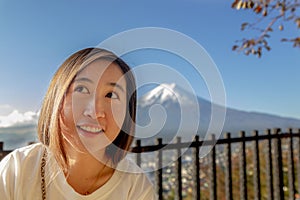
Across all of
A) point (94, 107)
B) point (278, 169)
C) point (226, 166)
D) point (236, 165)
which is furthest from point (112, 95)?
point (236, 165)

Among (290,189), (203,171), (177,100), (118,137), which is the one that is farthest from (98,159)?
(290,189)

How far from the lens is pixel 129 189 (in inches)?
39.5

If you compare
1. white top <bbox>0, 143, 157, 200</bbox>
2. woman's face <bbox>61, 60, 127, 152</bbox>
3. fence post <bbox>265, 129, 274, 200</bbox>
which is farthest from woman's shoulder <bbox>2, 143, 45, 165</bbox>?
fence post <bbox>265, 129, 274, 200</bbox>

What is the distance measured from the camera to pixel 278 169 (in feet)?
14.6

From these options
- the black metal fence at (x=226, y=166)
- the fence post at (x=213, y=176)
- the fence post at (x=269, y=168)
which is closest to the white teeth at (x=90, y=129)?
the black metal fence at (x=226, y=166)

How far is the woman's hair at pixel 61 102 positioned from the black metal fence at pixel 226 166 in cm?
115

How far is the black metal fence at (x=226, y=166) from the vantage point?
283cm

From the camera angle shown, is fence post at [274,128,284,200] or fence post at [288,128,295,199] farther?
fence post at [288,128,295,199]

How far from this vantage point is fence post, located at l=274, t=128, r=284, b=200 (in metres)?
4.34

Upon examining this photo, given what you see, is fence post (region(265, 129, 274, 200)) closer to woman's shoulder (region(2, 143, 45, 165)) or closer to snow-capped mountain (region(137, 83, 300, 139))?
snow-capped mountain (region(137, 83, 300, 139))

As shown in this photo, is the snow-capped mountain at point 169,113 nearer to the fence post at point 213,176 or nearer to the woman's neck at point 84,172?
the woman's neck at point 84,172

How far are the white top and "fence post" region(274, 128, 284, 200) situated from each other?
3676mm

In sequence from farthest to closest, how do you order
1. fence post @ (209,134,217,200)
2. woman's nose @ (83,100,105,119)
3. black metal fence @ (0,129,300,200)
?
fence post @ (209,134,217,200) → black metal fence @ (0,129,300,200) → woman's nose @ (83,100,105,119)

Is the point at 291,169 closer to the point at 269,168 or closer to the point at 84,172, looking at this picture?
the point at 269,168
